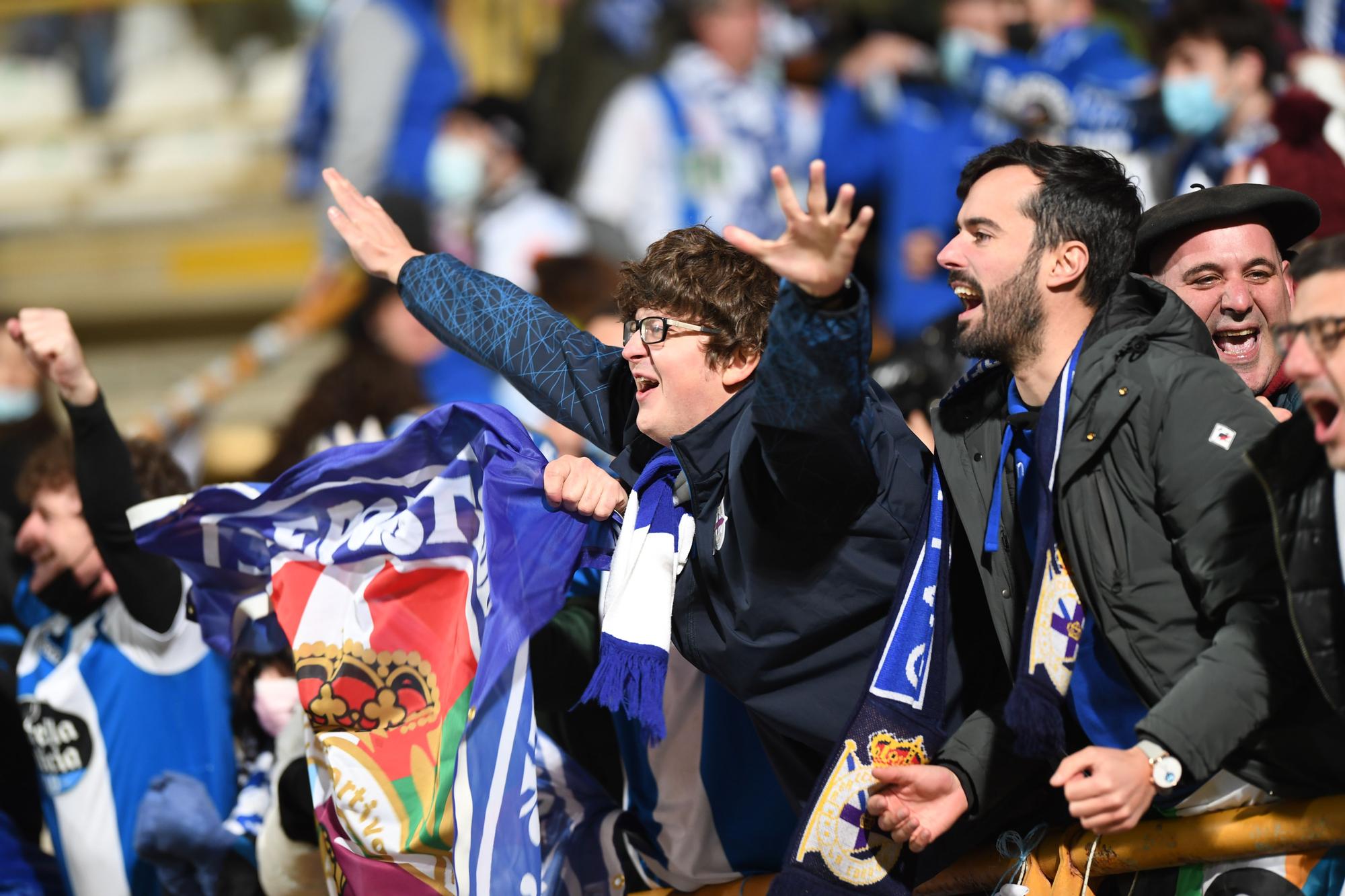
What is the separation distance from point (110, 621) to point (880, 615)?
249 centimetres

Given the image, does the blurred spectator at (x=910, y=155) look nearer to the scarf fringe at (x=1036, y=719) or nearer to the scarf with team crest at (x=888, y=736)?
the scarf with team crest at (x=888, y=736)

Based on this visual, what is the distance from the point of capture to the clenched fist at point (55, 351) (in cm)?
463

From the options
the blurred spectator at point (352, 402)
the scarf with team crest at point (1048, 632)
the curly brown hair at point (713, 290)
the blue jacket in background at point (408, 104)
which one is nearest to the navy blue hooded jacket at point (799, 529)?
the curly brown hair at point (713, 290)

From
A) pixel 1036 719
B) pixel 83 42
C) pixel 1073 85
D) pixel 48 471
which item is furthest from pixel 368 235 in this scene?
pixel 83 42

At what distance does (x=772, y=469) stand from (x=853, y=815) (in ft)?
2.44

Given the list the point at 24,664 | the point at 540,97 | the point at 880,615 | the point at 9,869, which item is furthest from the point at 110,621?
the point at 540,97

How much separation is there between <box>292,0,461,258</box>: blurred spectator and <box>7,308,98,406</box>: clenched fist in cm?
563

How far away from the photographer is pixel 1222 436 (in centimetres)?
319

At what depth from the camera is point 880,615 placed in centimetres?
365

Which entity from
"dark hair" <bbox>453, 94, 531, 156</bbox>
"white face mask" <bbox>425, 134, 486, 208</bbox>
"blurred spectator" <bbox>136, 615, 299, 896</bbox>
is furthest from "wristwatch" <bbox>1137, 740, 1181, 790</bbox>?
"white face mask" <bbox>425, 134, 486, 208</bbox>

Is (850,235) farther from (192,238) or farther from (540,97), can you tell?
(192,238)

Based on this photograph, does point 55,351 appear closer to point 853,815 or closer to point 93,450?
point 93,450

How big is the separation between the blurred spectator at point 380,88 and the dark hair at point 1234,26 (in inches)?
192

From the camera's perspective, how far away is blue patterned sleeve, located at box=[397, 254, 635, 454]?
14.1ft
